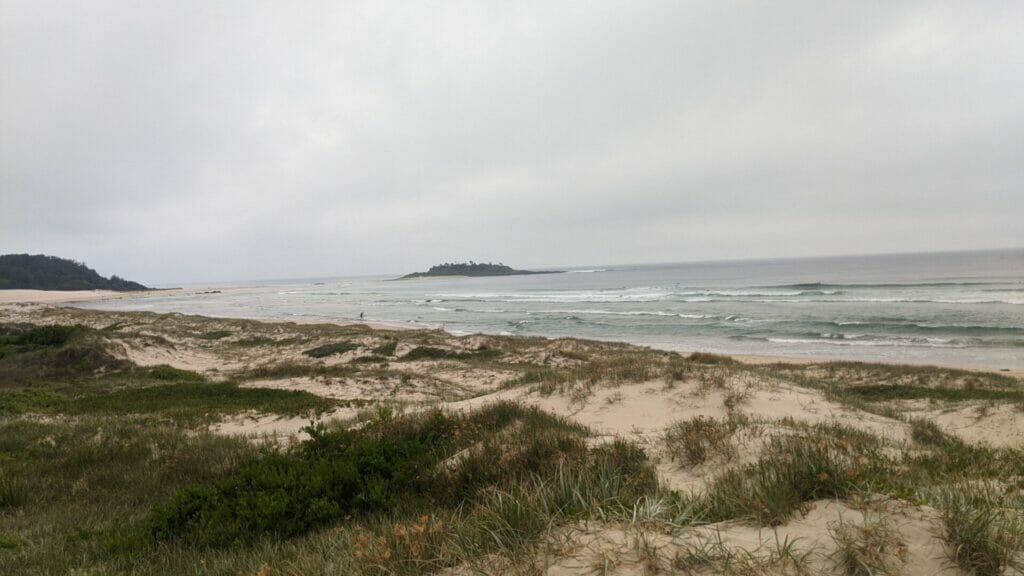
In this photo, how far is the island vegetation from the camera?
11200 cm

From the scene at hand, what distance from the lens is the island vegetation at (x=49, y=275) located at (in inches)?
4409

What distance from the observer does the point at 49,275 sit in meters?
118

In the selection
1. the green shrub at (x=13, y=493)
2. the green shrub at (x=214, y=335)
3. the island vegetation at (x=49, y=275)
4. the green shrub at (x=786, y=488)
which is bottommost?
the green shrub at (x=214, y=335)

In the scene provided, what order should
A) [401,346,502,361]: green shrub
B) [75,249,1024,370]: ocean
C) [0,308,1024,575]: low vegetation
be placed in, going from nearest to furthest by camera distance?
[0,308,1024,575]: low vegetation < [401,346,502,361]: green shrub < [75,249,1024,370]: ocean

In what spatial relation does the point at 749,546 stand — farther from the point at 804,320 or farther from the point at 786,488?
the point at 804,320

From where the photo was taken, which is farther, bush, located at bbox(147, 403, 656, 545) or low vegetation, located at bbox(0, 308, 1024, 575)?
bush, located at bbox(147, 403, 656, 545)

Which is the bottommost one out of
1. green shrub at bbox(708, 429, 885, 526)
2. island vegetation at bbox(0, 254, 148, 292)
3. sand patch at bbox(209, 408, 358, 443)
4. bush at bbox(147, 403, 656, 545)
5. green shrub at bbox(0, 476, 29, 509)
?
sand patch at bbox(209, 408, 358, 443)

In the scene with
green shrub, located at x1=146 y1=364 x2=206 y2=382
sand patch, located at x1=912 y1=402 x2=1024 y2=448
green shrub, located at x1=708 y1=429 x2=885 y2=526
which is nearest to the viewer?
green shrub, located at x1=708 y1=429 x2=885 y2=526

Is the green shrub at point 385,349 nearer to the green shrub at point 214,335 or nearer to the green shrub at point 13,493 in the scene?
the green shrub at point 214,335

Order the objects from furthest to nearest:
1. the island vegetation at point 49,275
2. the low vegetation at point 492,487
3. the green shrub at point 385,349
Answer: the island vegetation at point 49,275, the green shrub at point 385,349, the low vegetation at point 492,487

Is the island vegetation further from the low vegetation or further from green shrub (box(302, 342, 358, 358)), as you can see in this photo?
the low vegetation

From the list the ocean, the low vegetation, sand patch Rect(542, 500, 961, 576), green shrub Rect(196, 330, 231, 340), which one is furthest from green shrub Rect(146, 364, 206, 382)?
the ocean

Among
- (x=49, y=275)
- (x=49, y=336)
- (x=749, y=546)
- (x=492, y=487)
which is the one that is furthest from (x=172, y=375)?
(x=49, y=275)

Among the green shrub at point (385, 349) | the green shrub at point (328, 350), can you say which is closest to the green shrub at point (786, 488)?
the green shrub at point (385, 349)
